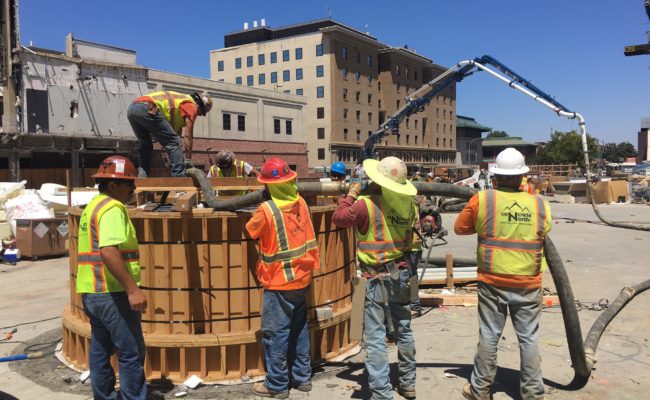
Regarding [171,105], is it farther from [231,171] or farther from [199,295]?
[199,295]

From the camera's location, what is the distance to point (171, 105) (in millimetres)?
5781

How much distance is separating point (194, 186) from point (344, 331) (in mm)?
2244

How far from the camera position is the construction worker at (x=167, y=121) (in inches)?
217

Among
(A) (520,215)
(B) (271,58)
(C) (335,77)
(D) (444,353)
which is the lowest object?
(D) (444,353)

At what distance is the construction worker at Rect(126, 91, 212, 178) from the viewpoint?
550 cm

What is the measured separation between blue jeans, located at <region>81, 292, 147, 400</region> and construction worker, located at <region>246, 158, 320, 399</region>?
3.43ft

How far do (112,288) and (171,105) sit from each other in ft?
9.27

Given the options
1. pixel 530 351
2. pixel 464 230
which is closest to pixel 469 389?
pixel 530 351

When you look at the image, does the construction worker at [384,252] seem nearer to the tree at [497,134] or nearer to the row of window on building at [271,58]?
the row of window on building at [271,58]

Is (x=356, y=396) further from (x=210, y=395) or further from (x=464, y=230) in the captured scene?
(x=464, y=230)

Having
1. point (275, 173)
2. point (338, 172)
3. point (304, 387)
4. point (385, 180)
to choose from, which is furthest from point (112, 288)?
point (338, 172)

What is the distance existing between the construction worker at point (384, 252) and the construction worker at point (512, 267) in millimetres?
605

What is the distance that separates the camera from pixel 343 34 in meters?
61.4

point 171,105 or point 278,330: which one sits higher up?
point 171,105
